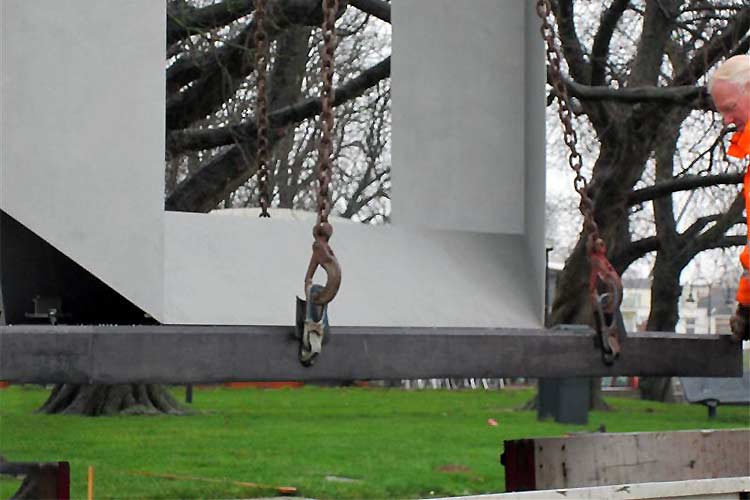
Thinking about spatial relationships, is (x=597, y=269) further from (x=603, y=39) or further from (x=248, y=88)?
(x=248, y=88)

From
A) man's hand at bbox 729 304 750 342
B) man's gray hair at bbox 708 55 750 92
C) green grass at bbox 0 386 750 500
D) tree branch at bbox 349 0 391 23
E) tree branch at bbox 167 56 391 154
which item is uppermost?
tree branch at bbox 349 0 391 23

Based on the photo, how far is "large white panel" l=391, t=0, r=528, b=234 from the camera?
5.00 m

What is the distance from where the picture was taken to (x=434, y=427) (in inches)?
690

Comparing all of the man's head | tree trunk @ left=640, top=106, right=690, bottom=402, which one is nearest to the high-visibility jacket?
the man's head

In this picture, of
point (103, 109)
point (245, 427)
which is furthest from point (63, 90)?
point (245, 427)

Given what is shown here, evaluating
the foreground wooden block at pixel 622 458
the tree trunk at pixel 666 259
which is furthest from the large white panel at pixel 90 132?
the tree trunk at pixel 666 259

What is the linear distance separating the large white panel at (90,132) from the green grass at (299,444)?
19.1 ft

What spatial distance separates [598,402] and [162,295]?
21.6 metres

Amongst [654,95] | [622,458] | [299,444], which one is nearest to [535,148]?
[622,458]

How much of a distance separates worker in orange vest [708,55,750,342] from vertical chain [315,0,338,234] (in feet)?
A: 4.70

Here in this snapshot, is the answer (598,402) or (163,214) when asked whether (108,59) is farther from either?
(598,402)

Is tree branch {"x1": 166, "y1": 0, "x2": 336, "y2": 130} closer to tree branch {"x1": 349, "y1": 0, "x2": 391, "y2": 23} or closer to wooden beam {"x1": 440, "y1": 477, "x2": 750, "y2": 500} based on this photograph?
tree branch {"x1": 349, "y1": 0, "x2": 391, "y2": 23}

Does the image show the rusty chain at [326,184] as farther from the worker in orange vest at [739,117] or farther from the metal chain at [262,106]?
the metal chain at [262,106]

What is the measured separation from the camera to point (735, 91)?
4410 mm
